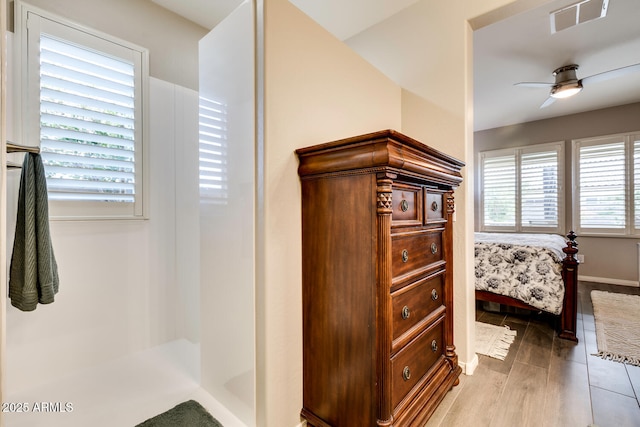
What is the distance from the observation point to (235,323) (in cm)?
149

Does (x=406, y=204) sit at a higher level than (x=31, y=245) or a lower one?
higher

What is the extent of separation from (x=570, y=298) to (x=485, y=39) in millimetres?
2471

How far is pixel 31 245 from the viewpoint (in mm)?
1480

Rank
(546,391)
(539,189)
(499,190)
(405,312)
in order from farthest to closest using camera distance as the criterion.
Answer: (499,190) → (539,189) → (546,391) → (405,312)

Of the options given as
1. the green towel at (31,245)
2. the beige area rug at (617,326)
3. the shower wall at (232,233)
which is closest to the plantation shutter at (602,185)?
the beige area rug at (617,326)

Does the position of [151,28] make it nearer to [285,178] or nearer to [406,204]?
[285,178]

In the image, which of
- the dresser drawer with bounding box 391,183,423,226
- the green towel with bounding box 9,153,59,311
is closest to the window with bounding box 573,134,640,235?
the dresser drawer with bounding box 391,183,423,226

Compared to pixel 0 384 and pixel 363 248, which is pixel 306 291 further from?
pixel 0 384

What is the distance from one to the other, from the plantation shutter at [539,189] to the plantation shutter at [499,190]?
0.51 feet

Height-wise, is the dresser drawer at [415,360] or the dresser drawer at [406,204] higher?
the dresser drawer at [406,204]

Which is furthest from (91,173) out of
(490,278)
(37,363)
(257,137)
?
(490,278)

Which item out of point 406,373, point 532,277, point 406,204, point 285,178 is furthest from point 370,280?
point 532,277

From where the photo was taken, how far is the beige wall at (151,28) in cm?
200

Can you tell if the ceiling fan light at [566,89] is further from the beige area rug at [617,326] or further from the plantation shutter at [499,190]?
the beige area rug at [617,326]
